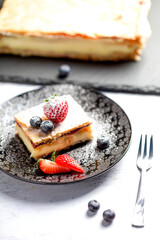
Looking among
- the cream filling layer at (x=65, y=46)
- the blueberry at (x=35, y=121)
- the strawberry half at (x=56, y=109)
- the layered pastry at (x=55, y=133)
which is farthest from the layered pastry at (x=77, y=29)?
the blueberry at (x=35, y=121)

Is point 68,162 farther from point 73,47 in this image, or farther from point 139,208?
point 73,47

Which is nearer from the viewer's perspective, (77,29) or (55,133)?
(55,133)

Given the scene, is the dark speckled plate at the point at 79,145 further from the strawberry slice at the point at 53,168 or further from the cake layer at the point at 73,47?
the cake layer at the point at 73,47

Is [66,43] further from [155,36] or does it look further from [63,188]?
[63,188]

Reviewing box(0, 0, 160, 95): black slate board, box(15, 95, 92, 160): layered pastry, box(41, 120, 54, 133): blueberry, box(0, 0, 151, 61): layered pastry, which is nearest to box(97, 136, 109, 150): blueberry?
box(15, 95, 92, 160): layered pastry

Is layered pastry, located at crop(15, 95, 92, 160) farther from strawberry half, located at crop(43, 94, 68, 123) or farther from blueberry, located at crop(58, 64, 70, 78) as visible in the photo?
blueberry, located at crop(58, 64, 70, 78)

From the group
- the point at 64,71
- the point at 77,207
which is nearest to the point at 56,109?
the point at 77,207
